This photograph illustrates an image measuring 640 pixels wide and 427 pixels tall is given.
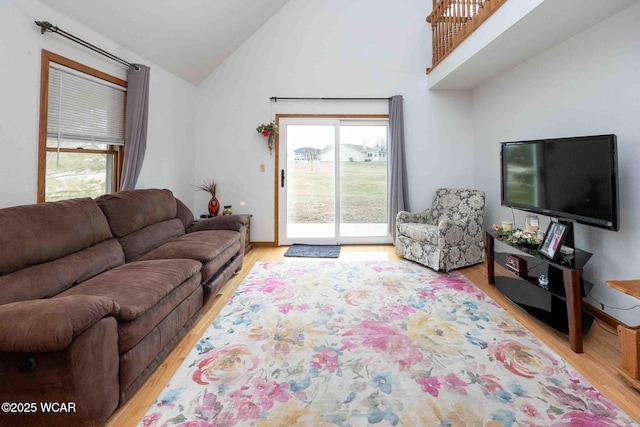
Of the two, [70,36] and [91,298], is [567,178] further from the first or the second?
[70,36]

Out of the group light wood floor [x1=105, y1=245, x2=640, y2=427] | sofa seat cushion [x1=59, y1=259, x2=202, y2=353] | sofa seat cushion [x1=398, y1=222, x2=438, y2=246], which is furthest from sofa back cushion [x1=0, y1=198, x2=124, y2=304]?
sofa seat cushion [x1=398, y1=222, x2=438, y2=246]

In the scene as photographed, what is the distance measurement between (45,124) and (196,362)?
2202 mm

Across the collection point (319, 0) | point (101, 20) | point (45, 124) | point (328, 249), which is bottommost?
point (328, 249)

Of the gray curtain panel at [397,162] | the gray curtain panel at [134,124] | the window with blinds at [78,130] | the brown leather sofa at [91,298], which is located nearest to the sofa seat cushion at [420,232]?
the gray curtain panel at [397,162]

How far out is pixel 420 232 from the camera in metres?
3.63

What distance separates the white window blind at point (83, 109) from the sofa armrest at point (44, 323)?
6.17 feet

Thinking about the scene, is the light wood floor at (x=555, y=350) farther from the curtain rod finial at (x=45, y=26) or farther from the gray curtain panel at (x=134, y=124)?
the curtain rod finial at (x=45, y=26)

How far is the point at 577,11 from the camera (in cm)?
220

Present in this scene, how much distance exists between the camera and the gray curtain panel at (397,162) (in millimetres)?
4467

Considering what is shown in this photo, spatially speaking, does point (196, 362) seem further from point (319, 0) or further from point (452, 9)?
point (319, 0)

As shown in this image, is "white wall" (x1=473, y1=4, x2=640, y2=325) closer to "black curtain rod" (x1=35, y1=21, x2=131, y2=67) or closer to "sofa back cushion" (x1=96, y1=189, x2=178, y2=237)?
"sofa back cushion" (x1=96, y1=189, x2=178, y2=237)

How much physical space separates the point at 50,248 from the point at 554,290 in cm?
341

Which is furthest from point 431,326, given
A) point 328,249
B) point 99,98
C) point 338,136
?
point 99,98

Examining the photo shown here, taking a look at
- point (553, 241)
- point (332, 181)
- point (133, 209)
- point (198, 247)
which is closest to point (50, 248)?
point (133, 209)
